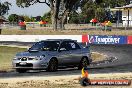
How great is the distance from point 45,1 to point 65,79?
2369 inches

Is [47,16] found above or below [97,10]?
below

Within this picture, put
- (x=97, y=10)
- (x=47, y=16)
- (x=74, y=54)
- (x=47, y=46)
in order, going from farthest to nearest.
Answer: (x=47, y=16) → (x=97, y=10) → (x=74, y=54) → (x=47, y=46)

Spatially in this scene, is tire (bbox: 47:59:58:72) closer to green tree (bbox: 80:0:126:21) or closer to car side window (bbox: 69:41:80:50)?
car side window (bbox: 69:41:80:50)

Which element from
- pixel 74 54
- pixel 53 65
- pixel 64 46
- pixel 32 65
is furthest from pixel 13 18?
pixel 32 65

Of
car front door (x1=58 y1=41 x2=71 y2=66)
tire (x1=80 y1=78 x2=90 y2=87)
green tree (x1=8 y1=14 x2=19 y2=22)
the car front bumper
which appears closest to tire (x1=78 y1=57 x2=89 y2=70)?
car front door (x1=58 y1=41 x2=71 y2=66)

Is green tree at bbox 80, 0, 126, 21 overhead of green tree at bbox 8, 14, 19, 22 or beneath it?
overhead

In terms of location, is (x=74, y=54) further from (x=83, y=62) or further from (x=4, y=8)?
(x=4, y=8)

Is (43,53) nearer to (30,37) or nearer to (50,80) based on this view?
(50,80)

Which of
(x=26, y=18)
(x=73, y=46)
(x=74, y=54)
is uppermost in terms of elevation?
(x=73, y=46)

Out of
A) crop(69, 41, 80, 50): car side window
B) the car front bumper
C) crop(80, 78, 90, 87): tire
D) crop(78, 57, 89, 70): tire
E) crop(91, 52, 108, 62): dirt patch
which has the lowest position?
crop(91, 52, 108, 62): dirt patch

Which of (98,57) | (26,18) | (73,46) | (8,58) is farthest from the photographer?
(26,18)

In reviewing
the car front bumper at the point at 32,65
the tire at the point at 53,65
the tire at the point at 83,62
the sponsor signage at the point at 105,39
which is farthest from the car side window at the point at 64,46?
the sponsor signage at the point at 105,39

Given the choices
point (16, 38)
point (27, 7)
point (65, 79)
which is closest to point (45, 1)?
point (27, 7)

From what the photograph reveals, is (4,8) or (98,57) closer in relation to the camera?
(98,57)
